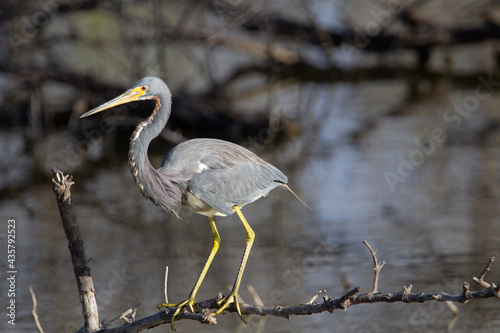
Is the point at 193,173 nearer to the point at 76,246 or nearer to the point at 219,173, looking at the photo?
the point at 219,173

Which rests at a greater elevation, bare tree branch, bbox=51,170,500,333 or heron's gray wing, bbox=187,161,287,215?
heron's gray wing, bbox=187,161,287,215

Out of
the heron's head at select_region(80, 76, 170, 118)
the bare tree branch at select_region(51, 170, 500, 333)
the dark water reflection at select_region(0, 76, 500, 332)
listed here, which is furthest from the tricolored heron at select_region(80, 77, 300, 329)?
the dark water reflection at select_region(0, 76, 500, 332)

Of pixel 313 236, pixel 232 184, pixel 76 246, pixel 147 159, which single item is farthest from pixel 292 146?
pixel 76 246

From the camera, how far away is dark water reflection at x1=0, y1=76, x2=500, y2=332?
Answer: 604 centimetres

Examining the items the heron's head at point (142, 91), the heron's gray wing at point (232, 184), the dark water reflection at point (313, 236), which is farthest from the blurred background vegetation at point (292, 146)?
the heron's head at point (142, 91)

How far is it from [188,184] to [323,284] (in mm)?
2366

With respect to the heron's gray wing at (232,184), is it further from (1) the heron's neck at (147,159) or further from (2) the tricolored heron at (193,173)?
(1) the heron's neck at (147,159)

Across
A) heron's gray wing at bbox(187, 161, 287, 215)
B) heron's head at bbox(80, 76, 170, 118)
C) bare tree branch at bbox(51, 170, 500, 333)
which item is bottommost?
bare tree branch at bbox(51, 170, 500, 333)

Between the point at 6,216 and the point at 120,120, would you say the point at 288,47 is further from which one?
the point at 6,216

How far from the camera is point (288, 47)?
1691 centimetres

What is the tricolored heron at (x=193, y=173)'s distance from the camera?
4.17m

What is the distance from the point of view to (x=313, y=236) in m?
7.48

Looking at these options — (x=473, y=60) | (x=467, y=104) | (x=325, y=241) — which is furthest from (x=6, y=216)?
(x=473, y=60)

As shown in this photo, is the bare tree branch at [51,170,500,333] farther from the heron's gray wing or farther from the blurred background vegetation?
the blurred background vegetation
